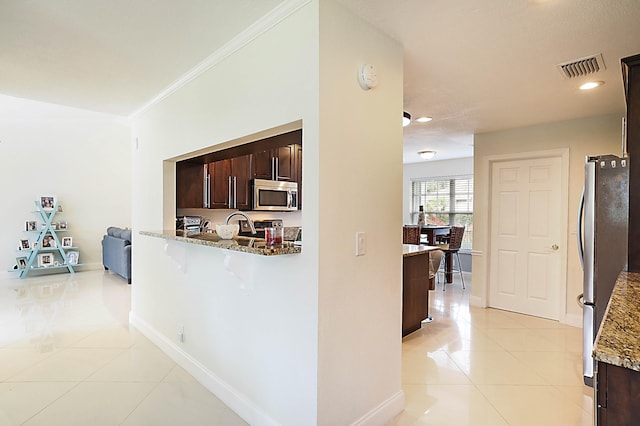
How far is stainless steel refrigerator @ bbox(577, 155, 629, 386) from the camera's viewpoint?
7.04 feet

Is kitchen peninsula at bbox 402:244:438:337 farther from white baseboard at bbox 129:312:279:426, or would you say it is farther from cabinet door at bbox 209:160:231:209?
cabinet door at bbox 209:160:231:209

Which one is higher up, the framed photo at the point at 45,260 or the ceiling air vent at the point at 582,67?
the ceiling air vent at the point at 582,67

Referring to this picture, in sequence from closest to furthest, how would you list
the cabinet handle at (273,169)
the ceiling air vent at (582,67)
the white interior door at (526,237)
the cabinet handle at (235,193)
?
→ the ceiling air vent at (582,67), the white interior door at (526,237), the cabinet handle at (235,193), the cabinet handle at (273,169)

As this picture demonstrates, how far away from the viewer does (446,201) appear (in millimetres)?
7422

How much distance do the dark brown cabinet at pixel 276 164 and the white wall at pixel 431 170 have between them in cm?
341

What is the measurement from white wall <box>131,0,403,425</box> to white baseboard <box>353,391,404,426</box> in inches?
0.4

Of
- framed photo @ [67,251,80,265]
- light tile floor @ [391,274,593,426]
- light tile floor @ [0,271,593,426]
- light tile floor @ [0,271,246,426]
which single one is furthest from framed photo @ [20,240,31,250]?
light tile floor @ [391,274,593,426]

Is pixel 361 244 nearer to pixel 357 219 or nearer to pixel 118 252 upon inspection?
pixel 357 219

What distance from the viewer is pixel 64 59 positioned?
2447mm

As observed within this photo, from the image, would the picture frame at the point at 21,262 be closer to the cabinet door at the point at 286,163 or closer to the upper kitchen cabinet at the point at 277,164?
the upper kitchen cabinet at the point at 277,164

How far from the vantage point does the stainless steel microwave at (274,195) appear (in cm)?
496

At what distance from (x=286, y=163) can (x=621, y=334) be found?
472cm

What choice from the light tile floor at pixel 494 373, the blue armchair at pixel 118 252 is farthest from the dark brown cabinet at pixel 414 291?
the blue armchair at pixel 118 252

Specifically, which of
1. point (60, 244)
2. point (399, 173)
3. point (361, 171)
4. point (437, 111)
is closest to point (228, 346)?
point (361, 171)
